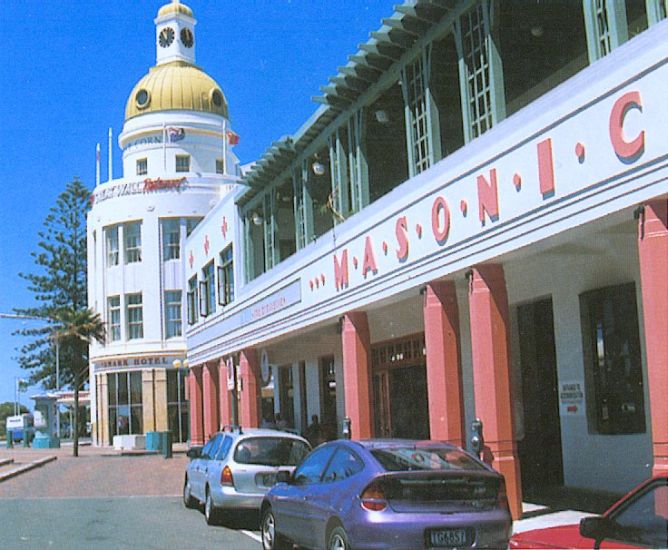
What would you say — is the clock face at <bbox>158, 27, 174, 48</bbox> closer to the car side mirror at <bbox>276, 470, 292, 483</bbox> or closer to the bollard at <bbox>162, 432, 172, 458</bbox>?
the bollard at <bbox>162, 432, 172, 458</bbox>

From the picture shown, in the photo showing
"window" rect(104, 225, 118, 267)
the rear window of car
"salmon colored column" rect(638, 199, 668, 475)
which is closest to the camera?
the rear window of car

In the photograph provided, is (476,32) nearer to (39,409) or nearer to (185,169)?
(185,169)

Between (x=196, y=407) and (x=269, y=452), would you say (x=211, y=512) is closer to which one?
(x=269, y=452)

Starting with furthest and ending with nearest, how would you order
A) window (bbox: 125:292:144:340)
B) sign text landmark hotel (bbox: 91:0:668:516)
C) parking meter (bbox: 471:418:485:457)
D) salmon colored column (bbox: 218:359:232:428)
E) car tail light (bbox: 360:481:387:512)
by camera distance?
window (bbox: 125:292:144:340) < salmon colored column (bbox: 218:359:232:428) < parking meter (bbox: 471:418:485:457) < sign text landmark hotel (bbox: 91:0:668:516) < car tail light (bbox: 360:481:387:512)

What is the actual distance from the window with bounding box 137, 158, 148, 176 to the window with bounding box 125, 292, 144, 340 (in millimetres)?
6732

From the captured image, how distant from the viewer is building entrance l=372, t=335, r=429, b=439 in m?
23.0

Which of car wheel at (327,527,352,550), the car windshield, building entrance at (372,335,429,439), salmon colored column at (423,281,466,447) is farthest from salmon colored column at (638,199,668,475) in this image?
building entrance at (372,335,429,439)

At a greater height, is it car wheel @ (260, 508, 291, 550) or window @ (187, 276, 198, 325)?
window @ (187, 276, 198, 325)

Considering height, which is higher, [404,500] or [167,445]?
[404,500]

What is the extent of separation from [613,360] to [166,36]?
49.2 m

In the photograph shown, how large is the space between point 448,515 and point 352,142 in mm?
11298

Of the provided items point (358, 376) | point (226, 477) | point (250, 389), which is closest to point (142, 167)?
point (250, 389)

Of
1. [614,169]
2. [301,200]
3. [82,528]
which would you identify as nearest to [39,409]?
[301,200]

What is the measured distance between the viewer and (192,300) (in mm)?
38625
